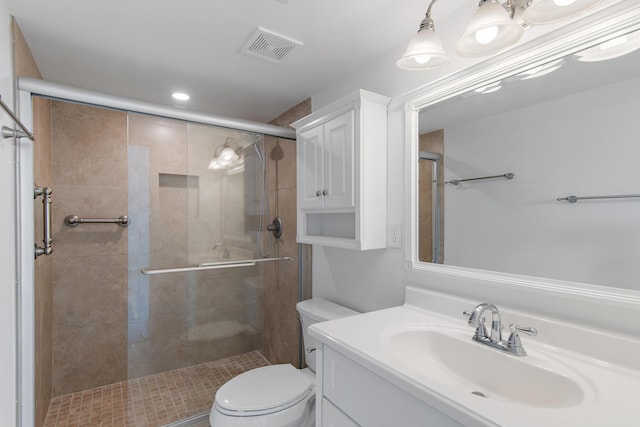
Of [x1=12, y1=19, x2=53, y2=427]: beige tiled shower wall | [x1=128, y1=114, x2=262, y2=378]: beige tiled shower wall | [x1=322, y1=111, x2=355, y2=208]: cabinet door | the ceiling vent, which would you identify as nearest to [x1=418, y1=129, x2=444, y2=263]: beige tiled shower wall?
[x1=322, y1=111, x2=355, y2=208]: cabinet door

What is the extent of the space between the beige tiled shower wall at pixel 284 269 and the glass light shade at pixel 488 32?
1.43 m

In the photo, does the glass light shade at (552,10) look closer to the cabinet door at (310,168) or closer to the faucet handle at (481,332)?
the faucet handle at (481,332)

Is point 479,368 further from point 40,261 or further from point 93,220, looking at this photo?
point 93,220

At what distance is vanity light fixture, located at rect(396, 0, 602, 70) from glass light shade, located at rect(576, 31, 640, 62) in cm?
22

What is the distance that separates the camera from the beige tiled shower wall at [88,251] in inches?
90.0

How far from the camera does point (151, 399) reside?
2.24m

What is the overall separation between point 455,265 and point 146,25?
Result: 1.81 meters

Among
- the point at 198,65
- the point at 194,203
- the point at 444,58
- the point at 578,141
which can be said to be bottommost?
the point at 194,203

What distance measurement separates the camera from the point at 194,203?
2.00m

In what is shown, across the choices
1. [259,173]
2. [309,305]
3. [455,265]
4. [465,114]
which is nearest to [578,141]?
[465,114]

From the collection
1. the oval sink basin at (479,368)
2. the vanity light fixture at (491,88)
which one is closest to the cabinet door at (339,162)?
the vanity light fixture at (491,88)

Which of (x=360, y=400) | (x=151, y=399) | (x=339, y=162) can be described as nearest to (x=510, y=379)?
(x=360, y=400)

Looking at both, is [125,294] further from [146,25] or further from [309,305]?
[146,25]

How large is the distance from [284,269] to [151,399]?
130 centimetres
